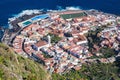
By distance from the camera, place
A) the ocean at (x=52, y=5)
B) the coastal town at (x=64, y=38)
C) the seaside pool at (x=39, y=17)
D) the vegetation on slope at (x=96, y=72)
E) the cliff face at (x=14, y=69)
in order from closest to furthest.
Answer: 1. the cliff face at (x=14, y=69)
2. the vegetation on slope at (x=96, y=72)
3. the coastal town at (x=64, y=38)
4. the seaside pool at (x=39, y=17)
5. the ocean at (x=52, y=5)

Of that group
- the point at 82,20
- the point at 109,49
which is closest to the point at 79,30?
the point at 82,20

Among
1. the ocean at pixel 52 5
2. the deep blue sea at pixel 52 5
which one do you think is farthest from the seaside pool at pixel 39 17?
the deep blue sea at pixel 52 5

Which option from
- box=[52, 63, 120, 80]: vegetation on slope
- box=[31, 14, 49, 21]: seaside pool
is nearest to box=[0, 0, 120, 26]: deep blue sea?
box=[31, 14, 49, 21]: seaside pool

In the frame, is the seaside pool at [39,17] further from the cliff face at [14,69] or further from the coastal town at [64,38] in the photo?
the cliff face at [14,69]

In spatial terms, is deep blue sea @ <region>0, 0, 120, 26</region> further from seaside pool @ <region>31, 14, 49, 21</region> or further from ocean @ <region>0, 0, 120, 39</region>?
seaside pool @ <region>31, 14, 49, 21</region>

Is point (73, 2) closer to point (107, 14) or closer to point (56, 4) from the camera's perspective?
point (56, 4)

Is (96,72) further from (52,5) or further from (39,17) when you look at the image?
(52,5)

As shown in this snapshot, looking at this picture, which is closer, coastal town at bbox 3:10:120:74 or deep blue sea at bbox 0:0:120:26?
coastal town at bbox 3:10:120:74

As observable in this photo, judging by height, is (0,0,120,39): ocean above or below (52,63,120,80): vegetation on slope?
above
